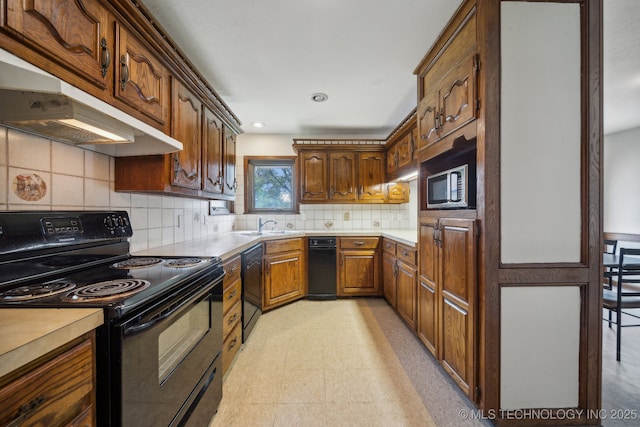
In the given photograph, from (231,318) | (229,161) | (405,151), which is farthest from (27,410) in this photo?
(405,151)

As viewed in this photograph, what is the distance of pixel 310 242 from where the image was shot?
329 cm

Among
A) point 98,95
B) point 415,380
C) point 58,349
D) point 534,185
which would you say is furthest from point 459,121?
point 58,349

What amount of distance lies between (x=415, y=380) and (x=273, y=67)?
2.55 metres

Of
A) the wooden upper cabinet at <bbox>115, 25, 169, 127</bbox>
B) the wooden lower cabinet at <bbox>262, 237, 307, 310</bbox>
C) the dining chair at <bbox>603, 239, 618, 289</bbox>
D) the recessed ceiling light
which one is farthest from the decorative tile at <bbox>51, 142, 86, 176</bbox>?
the dining chair at <bbox>603, 239, 618, 289</bbox>

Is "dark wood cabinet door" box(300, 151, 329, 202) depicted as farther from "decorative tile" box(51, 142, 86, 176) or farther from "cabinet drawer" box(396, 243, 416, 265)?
"decorative tile" box(51, 142, 86, 176)

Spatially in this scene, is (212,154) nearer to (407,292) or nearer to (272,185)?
(272,185)

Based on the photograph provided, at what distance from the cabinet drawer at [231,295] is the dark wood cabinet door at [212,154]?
79cm

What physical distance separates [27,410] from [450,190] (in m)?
1.93

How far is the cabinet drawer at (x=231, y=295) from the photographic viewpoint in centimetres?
178

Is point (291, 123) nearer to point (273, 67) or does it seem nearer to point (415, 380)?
point (273, 67)

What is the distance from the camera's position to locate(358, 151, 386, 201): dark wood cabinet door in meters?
3.63

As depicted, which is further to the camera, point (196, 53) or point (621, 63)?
point (621, 63)

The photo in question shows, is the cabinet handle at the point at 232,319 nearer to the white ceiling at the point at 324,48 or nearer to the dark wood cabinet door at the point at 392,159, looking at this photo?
the white ceiling at the point at 324,48

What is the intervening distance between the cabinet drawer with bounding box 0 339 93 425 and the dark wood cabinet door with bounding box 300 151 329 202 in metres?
2.97
